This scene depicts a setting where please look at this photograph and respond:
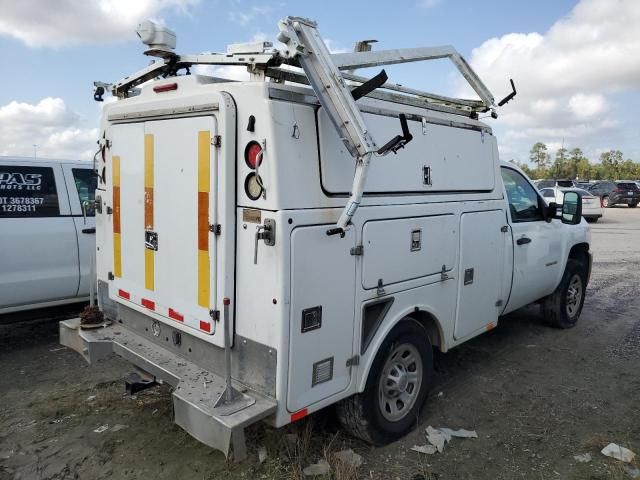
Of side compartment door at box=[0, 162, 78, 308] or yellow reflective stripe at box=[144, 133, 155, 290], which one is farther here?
side compartment door at box=[0, 162, 78, 308]

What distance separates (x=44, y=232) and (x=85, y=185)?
71 cm

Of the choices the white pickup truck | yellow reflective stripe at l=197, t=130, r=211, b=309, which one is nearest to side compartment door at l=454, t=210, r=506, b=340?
yellow reflective stripe at l=197, t=130, r=211, b=309

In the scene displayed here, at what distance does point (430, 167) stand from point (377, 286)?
3.54 feet

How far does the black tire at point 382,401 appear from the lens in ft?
11.5

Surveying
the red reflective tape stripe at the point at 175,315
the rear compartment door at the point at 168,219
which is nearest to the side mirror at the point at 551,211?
the rear compartment door at the point at 168,219

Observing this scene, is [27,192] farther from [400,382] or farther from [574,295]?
[574,295]

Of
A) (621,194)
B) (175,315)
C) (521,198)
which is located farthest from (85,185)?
(621,194)

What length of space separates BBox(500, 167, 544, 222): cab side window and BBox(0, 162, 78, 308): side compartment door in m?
4.56

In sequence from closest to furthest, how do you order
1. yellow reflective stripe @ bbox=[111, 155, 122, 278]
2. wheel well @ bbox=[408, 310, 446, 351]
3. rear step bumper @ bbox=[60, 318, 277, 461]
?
1. rear step bumper @ bbox=[60, 318, 277, 461]
2. yellow reflective stripe @ bbox=[111, 155, 122, 278]
3. wheel well @ bbox=[408, 310, 446, 351]

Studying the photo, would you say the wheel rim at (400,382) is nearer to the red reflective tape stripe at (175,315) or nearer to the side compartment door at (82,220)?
the red reflective tape stripe at (175,315)

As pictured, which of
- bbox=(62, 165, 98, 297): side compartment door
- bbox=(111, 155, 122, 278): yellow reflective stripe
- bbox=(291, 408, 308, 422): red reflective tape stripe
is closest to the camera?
bbox=(291, 408, 308, 422): red reflective tape stripe

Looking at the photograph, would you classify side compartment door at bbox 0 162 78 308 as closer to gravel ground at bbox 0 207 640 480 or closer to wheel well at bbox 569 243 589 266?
gravel ground at bbox 0 207 640 480

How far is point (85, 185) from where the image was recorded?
5785 millimetres

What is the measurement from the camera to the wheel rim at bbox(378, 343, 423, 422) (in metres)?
3.70
